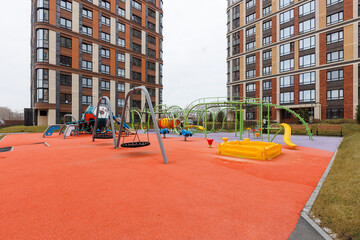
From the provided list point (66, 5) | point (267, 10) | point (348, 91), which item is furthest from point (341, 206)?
point (267, 10)

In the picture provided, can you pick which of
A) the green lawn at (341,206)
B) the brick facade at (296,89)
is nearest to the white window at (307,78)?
the brick facade at (296,89)

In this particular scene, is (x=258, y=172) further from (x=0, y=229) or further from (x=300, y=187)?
(x=0, y=229)

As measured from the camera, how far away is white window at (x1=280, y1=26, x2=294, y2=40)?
118 ft

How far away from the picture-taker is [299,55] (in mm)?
34688

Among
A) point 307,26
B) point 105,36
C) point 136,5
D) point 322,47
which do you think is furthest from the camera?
point 136,5

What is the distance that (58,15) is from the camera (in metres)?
29.8

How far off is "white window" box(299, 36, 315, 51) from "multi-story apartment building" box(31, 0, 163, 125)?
1185 inches

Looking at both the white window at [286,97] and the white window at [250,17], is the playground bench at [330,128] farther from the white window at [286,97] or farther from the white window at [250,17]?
the white window at [250,17]

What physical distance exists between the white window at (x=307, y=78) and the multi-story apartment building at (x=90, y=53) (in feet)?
97.5

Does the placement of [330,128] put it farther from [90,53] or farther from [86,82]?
[90,53]

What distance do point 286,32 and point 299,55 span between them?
19.0 ft

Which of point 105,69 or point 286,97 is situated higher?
point 105,69

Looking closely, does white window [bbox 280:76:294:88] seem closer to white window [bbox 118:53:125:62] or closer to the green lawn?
white window [bbox 118:53:125:62]

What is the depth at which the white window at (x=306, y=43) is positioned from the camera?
109ft
